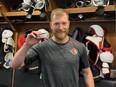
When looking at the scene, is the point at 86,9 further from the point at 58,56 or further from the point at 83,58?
the point at 58,56

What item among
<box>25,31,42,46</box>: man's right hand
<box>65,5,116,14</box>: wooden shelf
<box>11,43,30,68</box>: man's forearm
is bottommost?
<box>11,43,30,68</box>: man's forearm

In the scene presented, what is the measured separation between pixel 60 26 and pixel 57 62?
0.82ft

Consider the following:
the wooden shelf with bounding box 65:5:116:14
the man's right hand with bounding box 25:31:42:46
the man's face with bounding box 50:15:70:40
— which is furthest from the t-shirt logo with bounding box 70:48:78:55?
the wooden shelf with bounding box 65:5:116:14

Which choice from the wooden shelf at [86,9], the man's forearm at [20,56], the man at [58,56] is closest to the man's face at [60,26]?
the man at [58,56]

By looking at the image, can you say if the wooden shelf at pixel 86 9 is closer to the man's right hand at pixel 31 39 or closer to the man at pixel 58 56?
the man at pixel 58 56

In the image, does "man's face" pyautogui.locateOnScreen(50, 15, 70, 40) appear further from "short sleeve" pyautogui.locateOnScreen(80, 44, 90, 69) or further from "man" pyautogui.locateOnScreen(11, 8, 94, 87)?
"short sleeve" pyautogui.locateOnScreen(80, 44, 90, 69)

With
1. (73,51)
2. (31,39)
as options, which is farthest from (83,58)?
(31,39)

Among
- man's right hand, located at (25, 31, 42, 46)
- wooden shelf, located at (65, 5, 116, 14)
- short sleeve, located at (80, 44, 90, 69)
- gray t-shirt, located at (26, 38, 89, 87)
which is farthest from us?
wooden shelf, located at (65, 5, 116, 14)

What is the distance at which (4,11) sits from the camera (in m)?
2.88

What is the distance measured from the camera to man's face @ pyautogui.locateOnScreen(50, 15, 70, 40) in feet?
5.04

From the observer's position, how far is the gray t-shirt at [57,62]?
1.51m

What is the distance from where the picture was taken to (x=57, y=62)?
1515 mm

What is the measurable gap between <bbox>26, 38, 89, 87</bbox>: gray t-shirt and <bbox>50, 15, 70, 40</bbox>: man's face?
0.06 m

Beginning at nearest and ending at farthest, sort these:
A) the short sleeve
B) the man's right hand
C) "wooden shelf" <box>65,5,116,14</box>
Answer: the man's right hand → the short sleeve → "wooden shelf" <box>65,5,116,14</box>
